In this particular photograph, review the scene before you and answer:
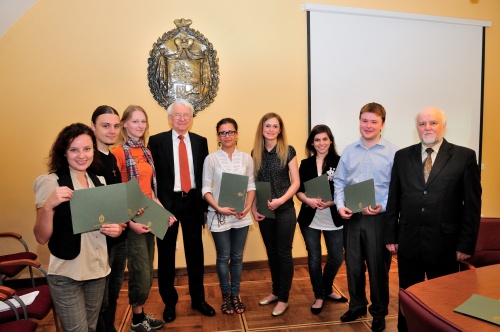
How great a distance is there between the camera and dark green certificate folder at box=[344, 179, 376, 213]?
7.54 ft

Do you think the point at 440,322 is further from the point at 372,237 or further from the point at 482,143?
the point at 482,143

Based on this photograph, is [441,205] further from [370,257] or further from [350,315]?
[350,315]

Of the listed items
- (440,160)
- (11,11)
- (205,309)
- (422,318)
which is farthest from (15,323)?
(11,11)

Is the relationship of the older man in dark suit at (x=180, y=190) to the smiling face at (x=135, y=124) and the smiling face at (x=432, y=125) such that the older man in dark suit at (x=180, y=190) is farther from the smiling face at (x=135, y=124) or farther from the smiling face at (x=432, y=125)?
the smiling face at (x=432, y=125)

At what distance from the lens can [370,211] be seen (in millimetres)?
2373

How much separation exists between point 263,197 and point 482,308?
66.8 inches

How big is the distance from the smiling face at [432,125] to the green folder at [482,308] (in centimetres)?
109

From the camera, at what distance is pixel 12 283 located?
3.52 meters

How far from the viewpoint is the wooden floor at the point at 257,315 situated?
263 centimetres

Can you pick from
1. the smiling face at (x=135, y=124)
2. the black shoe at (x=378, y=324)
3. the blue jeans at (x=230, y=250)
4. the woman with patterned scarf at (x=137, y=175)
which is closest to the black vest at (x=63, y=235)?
the woman with patterned scarf at (x=137, y=175)

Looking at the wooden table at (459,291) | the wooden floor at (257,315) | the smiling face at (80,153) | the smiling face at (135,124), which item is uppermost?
the smiling face at (135,124)

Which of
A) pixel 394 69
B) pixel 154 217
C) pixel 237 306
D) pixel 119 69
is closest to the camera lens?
pixel 154 217

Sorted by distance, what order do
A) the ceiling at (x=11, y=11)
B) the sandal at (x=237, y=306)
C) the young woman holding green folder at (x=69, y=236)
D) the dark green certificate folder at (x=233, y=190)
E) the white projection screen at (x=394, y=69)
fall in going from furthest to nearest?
the white projection screen at (x=394, y=69) → the ceiling at (x=11, y=11) → the sandal at (x=237, y=306) → the dark green certificate folder at (x=233, y=190) → the young woman holding green folder at (x=69, y=236)

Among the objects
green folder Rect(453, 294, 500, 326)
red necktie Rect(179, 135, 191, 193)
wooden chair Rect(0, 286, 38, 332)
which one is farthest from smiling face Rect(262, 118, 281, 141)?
wooden chair Rect(0, 286, 38, 332)
